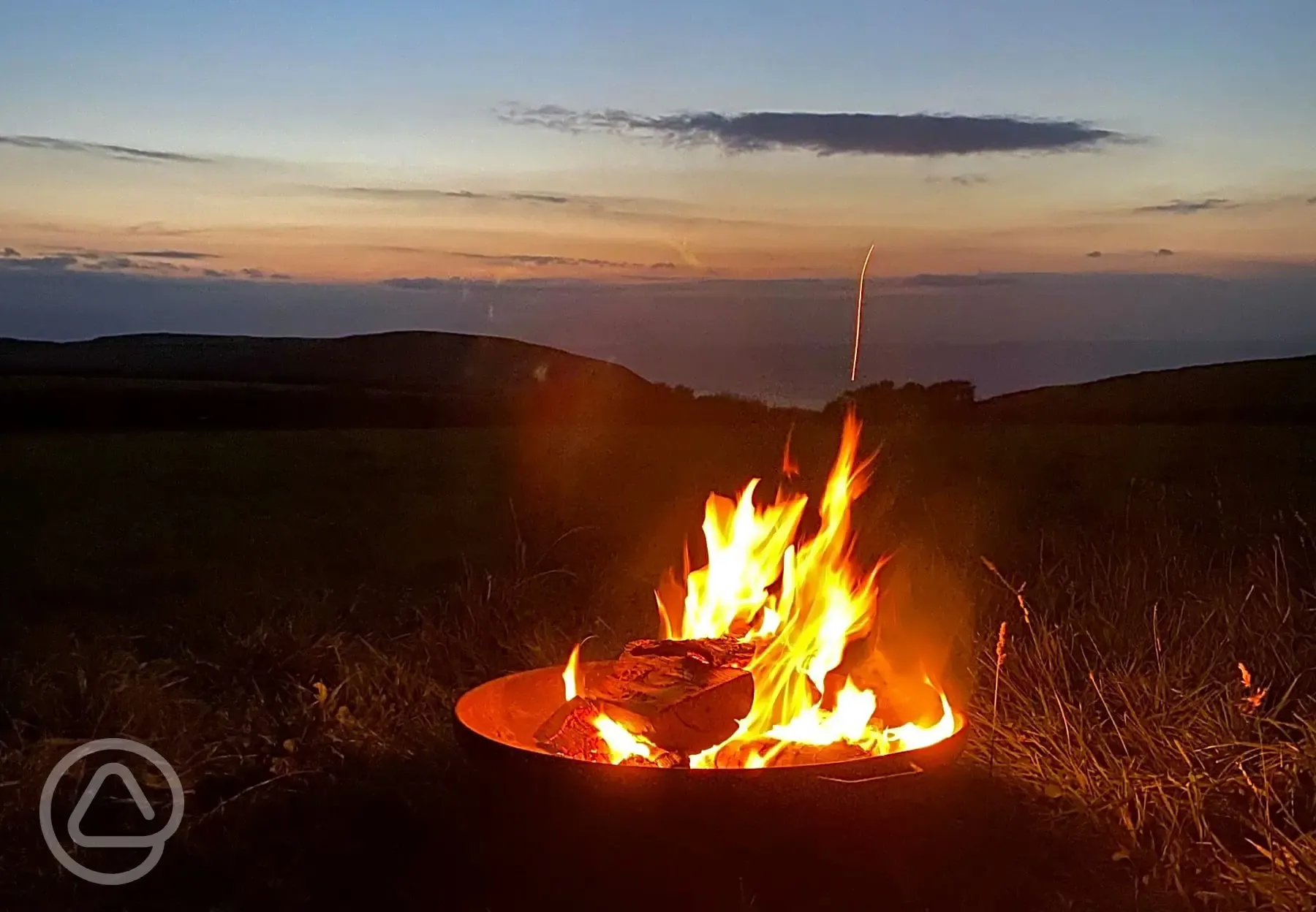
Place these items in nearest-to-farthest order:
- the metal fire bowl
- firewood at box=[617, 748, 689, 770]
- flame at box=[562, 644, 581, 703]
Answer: the metal fire bowl, firewood at box=[617, 748, 689, 770], flame at box=[562, 644, 581, 703]

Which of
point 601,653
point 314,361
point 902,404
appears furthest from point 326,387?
point 601,653

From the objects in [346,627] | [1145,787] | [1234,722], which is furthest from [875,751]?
[346,627]

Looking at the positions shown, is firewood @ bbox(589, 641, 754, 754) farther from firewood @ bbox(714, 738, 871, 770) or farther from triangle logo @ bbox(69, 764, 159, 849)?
triangle logo @ bbox(69, 764, 159, 849)

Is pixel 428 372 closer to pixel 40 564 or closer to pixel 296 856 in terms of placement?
pixel 40 564

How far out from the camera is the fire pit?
11.8 ft

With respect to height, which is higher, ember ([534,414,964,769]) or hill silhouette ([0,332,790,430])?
ember ([534,414,964,769])

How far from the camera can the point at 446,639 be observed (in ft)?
18.8

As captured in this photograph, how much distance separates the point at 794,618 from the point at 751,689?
55cm

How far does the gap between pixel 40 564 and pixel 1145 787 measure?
21.9 ft

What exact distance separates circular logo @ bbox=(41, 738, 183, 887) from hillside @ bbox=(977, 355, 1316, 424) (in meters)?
11.5

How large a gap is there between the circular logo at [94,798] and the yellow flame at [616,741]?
1.42 meters

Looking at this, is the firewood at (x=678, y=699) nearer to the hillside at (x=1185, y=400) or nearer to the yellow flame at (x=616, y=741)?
the yellow flame at (x=616, y=741)

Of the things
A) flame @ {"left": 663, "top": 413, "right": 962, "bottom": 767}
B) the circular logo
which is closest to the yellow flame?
flame @ {"left": 663, "top": 413, "right": 962, "bottom": 767}

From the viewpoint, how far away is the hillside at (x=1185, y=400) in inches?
633
